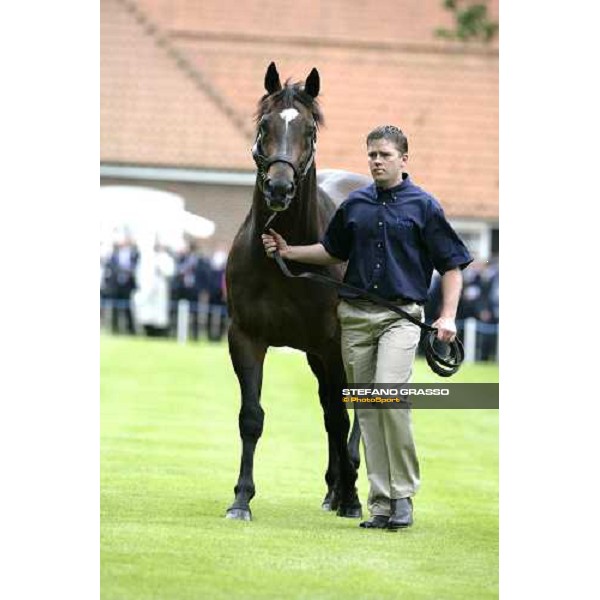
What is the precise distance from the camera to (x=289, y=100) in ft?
27.2

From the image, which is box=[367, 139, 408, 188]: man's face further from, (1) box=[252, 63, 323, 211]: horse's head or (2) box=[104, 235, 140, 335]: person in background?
(2) box=[104, 235, 140, 335]: person in background

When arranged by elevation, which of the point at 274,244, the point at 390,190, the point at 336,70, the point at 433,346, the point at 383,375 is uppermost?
the point at 336,70

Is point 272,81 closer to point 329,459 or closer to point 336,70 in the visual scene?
point 329,459

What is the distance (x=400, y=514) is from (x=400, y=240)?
4.66 feet

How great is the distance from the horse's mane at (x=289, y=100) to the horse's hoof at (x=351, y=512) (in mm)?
2224

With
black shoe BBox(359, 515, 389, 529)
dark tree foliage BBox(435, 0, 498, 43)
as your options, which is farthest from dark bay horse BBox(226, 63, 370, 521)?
dark tree foliage BBox(435, 0, 498, 43)

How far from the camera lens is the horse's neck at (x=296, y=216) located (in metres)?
8.72

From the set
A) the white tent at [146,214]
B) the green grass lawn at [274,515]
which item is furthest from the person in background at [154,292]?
the green grass lawn at [274,515]

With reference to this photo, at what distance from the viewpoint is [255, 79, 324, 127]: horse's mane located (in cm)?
830

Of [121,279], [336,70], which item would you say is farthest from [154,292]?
[336,70]
